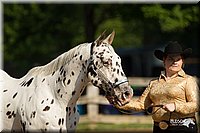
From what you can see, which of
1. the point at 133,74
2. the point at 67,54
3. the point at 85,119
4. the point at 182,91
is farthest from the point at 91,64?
the point at 133,74

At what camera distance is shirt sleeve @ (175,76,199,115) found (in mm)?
4703

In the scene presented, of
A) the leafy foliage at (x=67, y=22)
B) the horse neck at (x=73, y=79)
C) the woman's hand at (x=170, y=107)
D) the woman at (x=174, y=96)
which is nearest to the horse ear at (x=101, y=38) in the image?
the horse neck at (x=73, y=79)

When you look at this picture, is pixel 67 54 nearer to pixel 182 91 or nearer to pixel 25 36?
pixel 182 91

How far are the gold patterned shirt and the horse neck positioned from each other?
72 centimetres

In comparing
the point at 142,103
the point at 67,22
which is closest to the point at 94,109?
the point at 142,103

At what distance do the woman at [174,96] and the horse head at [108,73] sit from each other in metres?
0.17

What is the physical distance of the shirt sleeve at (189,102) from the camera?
470 cm

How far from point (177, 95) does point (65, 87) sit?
1.14m

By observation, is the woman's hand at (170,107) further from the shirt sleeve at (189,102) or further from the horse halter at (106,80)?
the horse halter at (106,80)

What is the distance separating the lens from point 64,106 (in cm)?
512

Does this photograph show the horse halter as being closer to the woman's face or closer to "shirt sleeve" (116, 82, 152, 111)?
"shirt sleeve" (116, 82, 152, 111)

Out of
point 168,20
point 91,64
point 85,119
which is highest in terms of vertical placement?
point 168,20

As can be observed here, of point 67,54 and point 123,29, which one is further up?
point 123,29

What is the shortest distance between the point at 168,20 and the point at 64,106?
35.9 feet
